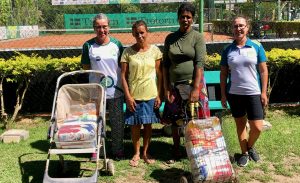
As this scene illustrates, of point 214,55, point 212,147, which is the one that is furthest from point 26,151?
point 214,55

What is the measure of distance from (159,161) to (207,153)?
1198 mm

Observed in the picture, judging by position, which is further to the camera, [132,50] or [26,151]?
[26,151]

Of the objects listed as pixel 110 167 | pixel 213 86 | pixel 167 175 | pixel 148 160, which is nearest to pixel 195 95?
pixel 167 175

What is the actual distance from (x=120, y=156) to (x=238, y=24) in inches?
88.8

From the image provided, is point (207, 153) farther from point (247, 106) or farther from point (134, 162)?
point (134, 162)

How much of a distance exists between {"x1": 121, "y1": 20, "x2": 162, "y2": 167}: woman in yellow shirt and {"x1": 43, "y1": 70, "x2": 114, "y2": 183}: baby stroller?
337 mm

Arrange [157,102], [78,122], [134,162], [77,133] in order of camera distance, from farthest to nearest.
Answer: [134,162], [157,102], [78,122], [77,133]

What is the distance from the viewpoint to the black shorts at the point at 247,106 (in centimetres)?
472

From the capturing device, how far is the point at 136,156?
5121 millimetres

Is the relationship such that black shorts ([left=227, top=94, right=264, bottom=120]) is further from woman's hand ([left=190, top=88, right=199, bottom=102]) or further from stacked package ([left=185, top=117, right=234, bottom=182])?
stacked package ([left=185, top=117, right=234, bottom=182])

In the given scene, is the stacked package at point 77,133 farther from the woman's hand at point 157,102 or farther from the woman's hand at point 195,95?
the woman's hand at point 195,95

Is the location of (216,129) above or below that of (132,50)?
below

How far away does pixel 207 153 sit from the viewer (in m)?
4.14

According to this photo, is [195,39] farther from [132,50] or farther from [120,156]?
[120,156]
